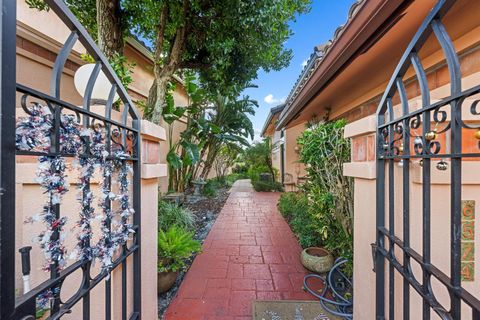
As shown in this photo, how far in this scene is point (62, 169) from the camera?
832mm

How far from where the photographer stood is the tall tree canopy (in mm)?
3028

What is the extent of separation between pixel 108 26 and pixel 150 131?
2.44 metres

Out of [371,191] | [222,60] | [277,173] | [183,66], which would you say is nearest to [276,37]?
[222,60]

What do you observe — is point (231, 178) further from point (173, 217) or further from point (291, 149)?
point (173, 217)

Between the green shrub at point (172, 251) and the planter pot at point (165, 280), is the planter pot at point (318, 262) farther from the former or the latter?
the planter pot at point (165, 280)

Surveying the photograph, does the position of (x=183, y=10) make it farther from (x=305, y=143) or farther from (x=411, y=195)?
(x=411, y=195)

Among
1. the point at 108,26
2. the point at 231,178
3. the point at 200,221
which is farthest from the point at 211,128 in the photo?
the point at 231,178

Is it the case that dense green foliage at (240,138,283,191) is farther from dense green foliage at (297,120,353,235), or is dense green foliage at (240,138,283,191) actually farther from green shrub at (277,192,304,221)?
dense green foliage at (297,120,353,235)

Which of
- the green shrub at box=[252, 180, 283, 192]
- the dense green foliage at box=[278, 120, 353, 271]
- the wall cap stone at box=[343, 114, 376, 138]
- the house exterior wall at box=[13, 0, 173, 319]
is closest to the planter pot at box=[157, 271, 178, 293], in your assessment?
the house exterior wall at box=[13, 0, 173, 319]

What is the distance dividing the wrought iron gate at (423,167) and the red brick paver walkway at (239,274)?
135cm

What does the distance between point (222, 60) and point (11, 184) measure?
11.4 feet

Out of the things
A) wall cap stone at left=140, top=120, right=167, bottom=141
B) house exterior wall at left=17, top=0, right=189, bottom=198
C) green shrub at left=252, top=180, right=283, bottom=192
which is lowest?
green shrub at left=252, top=180, right=283, bottom=192

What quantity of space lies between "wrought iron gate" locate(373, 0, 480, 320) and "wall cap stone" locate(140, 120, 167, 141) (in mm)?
1692

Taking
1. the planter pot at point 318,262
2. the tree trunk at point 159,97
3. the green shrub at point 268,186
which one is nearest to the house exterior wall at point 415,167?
the planter pot at point 318,262
